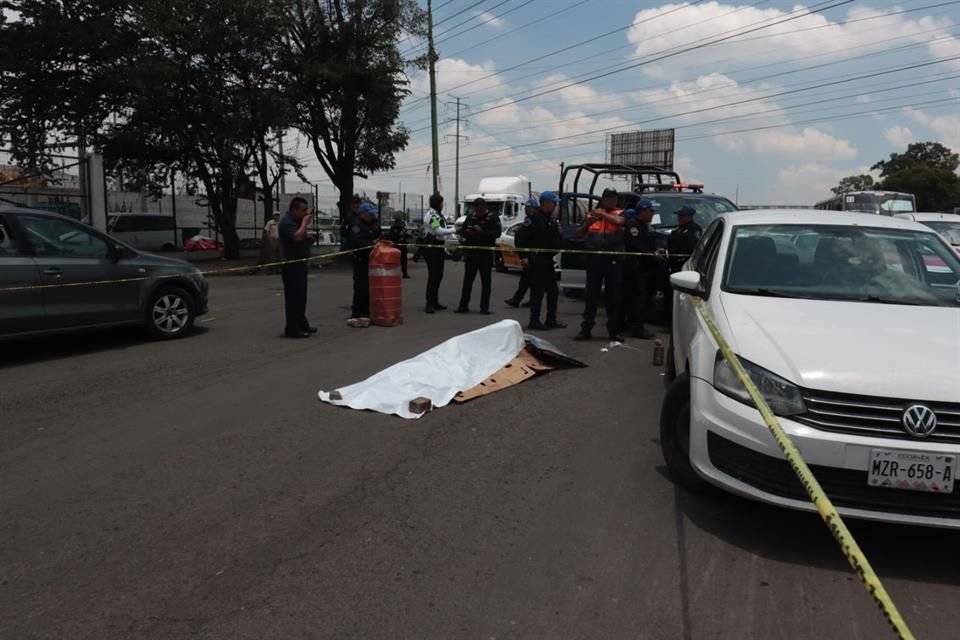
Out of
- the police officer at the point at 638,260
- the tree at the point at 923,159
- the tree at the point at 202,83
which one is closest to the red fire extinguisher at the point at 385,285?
the police officer at the point at 638,260

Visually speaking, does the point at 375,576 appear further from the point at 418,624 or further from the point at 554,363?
the point at 554,363

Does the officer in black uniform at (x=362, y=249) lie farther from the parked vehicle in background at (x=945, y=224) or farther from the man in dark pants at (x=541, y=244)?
the parked vehicle in background at (x=945, y=224)

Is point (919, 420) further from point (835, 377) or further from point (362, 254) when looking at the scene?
point (362, 254)

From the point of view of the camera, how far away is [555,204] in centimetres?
1019

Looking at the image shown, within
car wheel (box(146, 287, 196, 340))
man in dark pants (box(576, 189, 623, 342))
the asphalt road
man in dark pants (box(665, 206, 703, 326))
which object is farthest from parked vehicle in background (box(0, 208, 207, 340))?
man in dark pants (box(665, 206, 703, 326))

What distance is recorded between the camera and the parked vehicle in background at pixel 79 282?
800 centimetres

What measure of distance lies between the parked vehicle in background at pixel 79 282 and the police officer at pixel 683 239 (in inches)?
255

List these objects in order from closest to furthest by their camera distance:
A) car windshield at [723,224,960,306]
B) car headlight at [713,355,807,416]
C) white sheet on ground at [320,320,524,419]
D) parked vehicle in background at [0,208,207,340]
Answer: car headlight at [713,355,807,416] < car windshield at [723,224,960,306] < white sheet on ground at [320,320,524,419] < parked vehicle in background at [0,208,207,340]

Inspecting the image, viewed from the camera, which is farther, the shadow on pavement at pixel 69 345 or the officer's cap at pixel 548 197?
the officer's cap at pixel 548 197

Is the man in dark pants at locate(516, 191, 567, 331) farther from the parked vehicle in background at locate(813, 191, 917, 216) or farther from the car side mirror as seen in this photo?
the parked vehicle in background at locate(813, 191, 917, 216)

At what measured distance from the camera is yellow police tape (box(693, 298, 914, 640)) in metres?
2.41

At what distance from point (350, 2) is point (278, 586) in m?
22.8

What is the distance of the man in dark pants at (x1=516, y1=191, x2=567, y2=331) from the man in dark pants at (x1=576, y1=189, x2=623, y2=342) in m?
0.69

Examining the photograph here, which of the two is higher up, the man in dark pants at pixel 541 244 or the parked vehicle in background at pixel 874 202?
the parked vehicle in background at pixel 874 202
